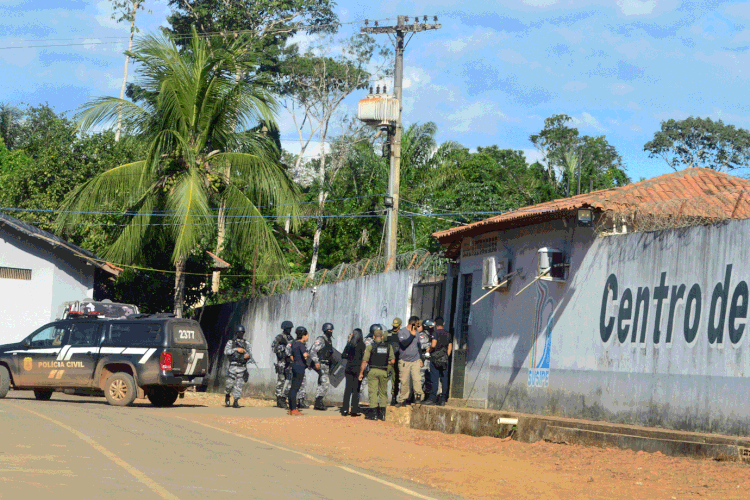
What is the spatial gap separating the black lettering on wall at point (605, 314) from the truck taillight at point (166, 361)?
886 cm

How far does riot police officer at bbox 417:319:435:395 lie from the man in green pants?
588 mm

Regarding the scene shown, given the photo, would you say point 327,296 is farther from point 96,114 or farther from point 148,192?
point 96,114

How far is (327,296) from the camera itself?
2400 cm

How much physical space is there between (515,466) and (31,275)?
871 inches

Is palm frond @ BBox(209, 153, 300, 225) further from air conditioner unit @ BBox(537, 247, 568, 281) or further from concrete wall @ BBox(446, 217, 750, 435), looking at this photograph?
air conditioner unit @ BBox(537, 247, 568, 281)

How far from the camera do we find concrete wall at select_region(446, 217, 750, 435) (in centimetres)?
1080

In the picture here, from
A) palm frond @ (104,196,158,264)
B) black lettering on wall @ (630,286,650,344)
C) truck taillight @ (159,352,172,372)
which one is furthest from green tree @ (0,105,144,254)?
black lettering on wall @ (630,286,650,344)

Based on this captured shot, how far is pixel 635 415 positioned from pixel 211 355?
20.3 m

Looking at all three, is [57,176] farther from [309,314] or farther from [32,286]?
[309,314]

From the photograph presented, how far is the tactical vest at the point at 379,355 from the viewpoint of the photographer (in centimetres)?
1678

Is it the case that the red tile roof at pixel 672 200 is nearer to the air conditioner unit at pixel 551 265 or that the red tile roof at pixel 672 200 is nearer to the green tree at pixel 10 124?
the air conditioner unit at pixel 551 265

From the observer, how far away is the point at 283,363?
61.2 ft

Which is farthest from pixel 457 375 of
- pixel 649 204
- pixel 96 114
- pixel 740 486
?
pixel 96 114

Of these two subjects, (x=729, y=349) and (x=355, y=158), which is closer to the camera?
(x=729, y=349)
